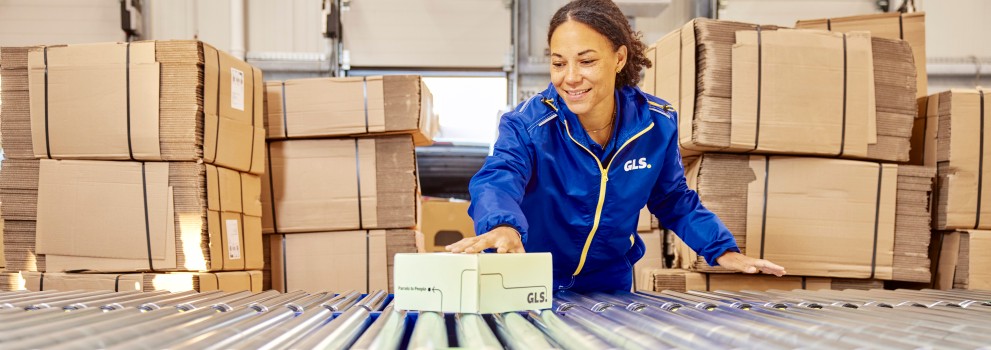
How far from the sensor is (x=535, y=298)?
1295 millimetres

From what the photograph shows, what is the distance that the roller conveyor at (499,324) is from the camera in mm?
887

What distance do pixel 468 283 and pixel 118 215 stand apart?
208 cm

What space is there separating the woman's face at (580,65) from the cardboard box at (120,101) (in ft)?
5.19

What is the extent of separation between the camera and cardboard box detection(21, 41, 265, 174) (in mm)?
2752

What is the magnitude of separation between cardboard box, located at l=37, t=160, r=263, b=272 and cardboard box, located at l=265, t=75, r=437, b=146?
0.73m

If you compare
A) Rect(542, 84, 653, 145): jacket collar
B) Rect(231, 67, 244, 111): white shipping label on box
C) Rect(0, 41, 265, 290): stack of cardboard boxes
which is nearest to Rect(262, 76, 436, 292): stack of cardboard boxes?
Rect(231, 67, 244, 111): white shipping label on box

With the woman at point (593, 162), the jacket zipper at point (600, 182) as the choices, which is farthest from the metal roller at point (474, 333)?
the jacket zipper at point (600, 182)

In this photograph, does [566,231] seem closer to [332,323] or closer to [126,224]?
[332,323]

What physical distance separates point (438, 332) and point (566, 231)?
1.02m

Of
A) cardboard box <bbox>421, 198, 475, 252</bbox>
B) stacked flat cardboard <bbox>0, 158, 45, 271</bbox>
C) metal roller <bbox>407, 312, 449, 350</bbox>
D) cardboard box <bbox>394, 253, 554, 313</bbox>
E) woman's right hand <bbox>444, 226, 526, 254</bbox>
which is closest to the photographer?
metal roller <bbox>407, 312, 449, 350</bbox>

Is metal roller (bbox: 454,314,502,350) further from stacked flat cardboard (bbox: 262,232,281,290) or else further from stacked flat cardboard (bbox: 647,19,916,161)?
stacked flat cardboard (bbox: 262,232,281,290)

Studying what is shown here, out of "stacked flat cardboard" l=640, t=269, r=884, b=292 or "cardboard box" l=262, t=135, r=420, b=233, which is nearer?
"stacked flat cardboard" l=640, t=269, r=884, b=292

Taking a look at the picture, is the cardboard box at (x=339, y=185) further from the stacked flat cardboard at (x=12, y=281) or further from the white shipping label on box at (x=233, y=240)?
the stacked flat cardboard at (x=12, y=281)

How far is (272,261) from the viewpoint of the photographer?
11.6 feet
